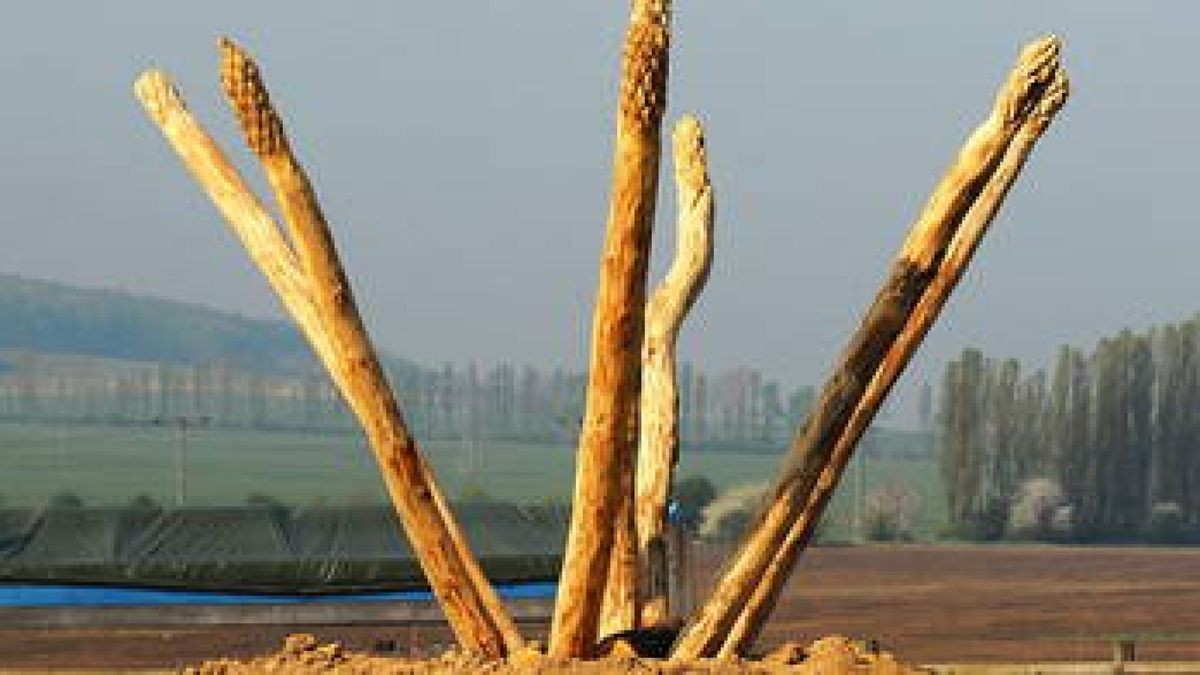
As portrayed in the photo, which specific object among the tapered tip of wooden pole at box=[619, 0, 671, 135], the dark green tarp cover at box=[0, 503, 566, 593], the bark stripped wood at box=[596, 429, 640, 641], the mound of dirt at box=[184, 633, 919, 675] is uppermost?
the tapered tip of wooden pole at box=[619, 0, 671, 135]

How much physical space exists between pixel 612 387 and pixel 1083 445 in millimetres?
84191

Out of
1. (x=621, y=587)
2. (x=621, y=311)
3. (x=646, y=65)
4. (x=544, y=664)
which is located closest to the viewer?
(x=646, y=65)

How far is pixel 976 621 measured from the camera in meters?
50.4

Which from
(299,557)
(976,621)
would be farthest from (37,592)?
(976,621)

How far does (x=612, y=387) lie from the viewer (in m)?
7.22

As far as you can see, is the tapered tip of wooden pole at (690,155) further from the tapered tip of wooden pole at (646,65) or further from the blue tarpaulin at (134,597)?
the blue tarpaulin at (134,597)

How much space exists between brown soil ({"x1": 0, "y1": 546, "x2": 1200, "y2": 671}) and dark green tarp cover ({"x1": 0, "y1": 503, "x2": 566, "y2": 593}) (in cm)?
74

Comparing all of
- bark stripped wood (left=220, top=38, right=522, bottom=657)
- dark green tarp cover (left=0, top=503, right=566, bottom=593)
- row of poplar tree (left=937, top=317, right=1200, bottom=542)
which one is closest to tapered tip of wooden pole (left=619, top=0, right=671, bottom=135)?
bark stripped wood (left=220, top=38, right=522, bottom=657)

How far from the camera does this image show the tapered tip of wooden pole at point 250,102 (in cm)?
749

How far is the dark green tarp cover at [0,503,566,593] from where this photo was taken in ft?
65.4


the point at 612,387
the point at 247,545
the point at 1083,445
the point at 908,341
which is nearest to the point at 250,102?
the point at 612,387

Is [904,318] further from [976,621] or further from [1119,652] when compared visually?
[976,621]

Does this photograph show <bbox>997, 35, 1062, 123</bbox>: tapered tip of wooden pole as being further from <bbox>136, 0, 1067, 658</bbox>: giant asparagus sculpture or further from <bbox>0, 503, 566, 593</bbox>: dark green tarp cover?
<bbox>0, 503, 566, 593</bbox>: dark green tarp cover

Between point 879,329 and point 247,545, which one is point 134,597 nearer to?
point 247,545
